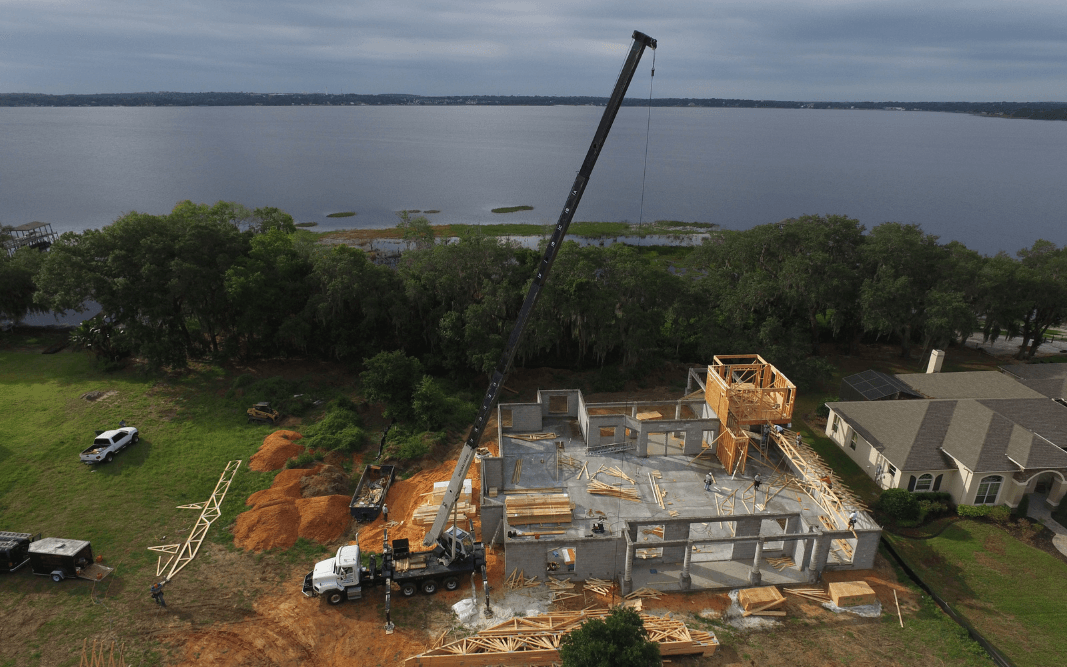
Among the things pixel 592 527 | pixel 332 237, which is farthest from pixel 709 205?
pixel 592 527

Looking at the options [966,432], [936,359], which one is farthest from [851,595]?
[936,359]

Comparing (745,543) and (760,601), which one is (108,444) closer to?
(745,543)

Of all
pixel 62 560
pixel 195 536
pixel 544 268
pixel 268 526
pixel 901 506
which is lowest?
pixel 195 536

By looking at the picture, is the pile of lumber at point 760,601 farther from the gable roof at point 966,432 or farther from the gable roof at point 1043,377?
the gable roof at point 1043,377

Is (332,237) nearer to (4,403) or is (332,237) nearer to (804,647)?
(4,403)

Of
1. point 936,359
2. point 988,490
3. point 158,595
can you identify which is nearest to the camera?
point 158,595

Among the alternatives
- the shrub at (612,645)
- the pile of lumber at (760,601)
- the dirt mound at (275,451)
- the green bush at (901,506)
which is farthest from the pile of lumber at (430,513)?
the green bush at (901,506)
